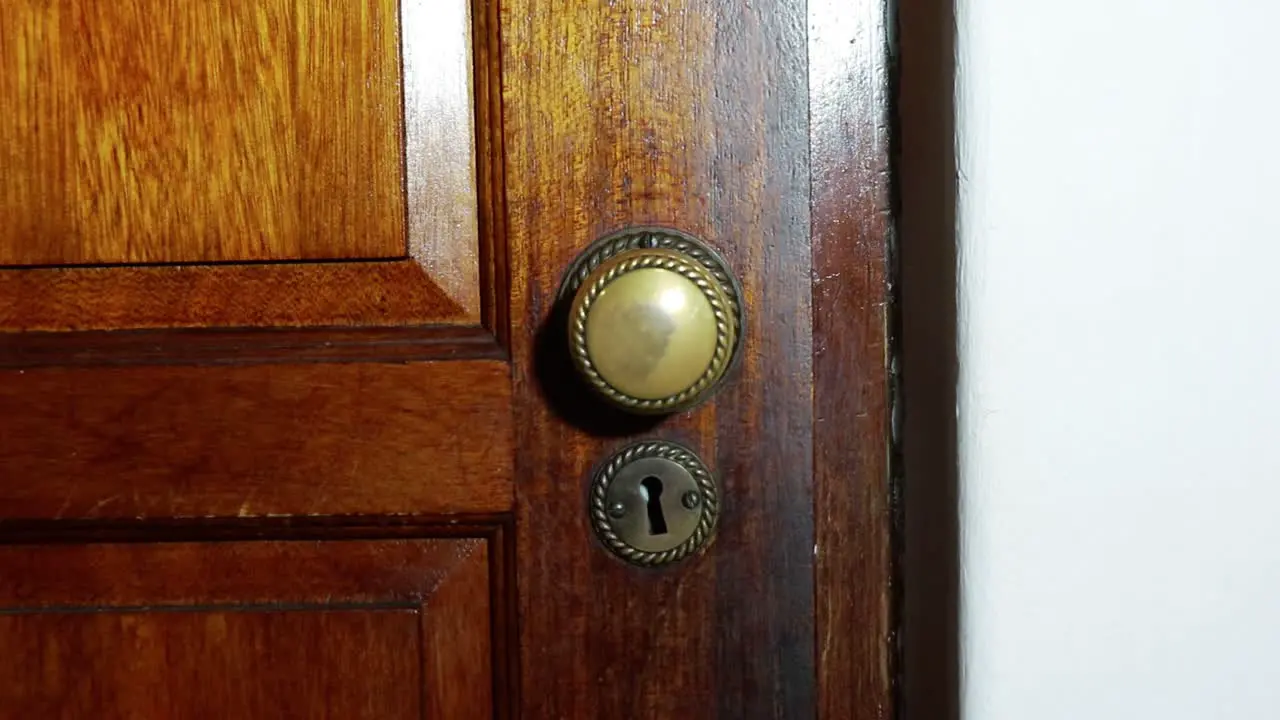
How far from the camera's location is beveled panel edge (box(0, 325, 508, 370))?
1.33 ft

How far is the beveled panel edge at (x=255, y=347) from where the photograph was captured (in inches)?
15.9

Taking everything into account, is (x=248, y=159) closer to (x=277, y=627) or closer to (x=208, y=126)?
(x=208, y=126)

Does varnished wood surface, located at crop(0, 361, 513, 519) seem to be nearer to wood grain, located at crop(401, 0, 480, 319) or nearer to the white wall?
wood grain, located at crop(401, 0, 480, 319)

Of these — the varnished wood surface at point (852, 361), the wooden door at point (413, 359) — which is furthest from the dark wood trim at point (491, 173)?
the varnished wood surface at point (852, 361)

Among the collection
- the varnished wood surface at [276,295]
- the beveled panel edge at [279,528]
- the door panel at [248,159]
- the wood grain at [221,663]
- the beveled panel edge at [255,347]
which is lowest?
the wood grain at [221,663]

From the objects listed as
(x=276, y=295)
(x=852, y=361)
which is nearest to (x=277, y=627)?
(x=276, y=295)

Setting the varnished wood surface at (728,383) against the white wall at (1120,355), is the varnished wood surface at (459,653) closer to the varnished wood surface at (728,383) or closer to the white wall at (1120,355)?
the varnished wood surface at (728,383)

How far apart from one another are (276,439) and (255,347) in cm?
4

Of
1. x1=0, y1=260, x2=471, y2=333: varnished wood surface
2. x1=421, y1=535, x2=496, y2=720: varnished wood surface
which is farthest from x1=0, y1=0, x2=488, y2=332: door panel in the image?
x1=421, y1=535, x2=496, y2=720: varnished wood surface

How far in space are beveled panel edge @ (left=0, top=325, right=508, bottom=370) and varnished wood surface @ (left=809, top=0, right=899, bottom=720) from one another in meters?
0.13

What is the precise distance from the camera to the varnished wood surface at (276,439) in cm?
40

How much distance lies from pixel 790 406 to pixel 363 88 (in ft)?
0.66

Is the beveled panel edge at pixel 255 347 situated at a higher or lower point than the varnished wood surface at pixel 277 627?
higher

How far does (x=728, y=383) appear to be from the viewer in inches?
15.5
